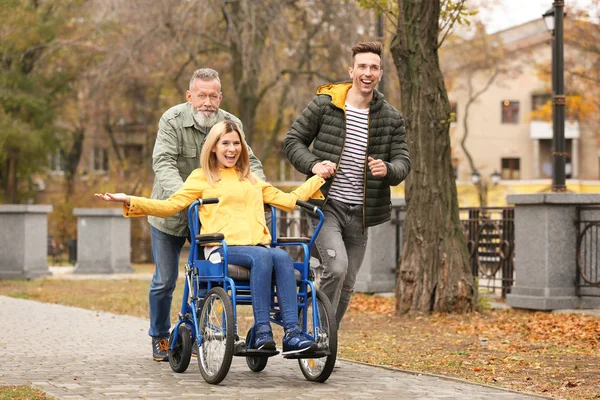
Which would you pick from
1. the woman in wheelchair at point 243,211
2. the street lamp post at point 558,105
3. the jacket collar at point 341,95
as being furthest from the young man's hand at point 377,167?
the street lamp post at point 558,105

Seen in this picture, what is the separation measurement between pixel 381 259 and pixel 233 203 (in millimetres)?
9312

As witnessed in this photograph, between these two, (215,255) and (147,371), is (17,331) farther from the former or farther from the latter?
(215,255)

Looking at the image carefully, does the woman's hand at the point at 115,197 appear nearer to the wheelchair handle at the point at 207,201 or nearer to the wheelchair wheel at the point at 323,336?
the wheelchair handle at the point at 207,201

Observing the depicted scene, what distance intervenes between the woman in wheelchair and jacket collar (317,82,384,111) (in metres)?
0.70

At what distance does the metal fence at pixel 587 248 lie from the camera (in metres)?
13.0

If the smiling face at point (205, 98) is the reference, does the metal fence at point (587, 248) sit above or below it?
below

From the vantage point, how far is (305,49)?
95.5ft

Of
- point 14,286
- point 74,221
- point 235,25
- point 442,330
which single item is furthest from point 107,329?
point 74,221

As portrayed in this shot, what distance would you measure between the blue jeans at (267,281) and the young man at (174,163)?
906 mm

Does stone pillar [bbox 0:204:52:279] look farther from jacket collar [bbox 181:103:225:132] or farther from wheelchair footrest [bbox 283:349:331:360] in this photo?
wheelchair footrest [bbox 283:349:331:360]

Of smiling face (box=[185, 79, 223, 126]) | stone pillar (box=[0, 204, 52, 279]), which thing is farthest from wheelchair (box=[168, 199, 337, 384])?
stone pillar (box=[0, 204, 52, 279])

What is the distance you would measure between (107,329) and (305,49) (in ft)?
60.7

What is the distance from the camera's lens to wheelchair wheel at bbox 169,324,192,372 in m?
7.69

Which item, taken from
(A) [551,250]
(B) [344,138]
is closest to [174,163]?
(B) [344,138]
